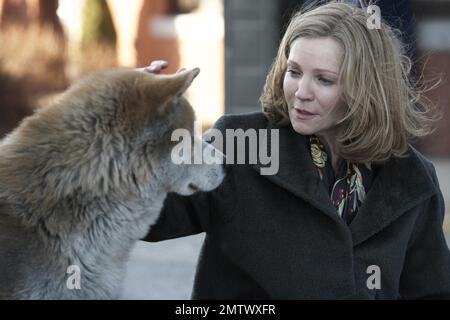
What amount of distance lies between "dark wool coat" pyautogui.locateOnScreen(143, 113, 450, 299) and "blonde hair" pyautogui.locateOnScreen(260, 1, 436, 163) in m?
0.10

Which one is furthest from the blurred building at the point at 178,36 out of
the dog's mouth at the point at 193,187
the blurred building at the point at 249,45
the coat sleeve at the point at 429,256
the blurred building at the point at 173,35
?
the dog's mouth at the point at 193,187

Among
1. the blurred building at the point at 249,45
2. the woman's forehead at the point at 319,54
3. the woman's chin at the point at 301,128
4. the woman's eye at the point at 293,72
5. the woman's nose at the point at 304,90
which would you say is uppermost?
the blurred building at the point at 249,45

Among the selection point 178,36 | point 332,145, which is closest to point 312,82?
point 332,145

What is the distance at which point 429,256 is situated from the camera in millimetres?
3227

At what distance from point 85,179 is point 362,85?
42.1 inches

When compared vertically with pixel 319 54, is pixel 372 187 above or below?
below

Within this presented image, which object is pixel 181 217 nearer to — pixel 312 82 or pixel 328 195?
pixel 328 195

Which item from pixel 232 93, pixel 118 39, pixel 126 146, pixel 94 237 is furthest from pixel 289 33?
pixel 118 39

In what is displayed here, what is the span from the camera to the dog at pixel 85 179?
2.56 meters

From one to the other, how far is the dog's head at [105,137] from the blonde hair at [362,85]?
581 millimetres

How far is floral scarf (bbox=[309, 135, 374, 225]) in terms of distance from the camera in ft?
10.3

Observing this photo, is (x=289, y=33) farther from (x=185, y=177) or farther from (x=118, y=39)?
(x=118, y=39)

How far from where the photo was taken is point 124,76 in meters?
2.73

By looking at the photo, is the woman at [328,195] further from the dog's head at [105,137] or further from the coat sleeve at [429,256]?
the dog's head at [105,137]
